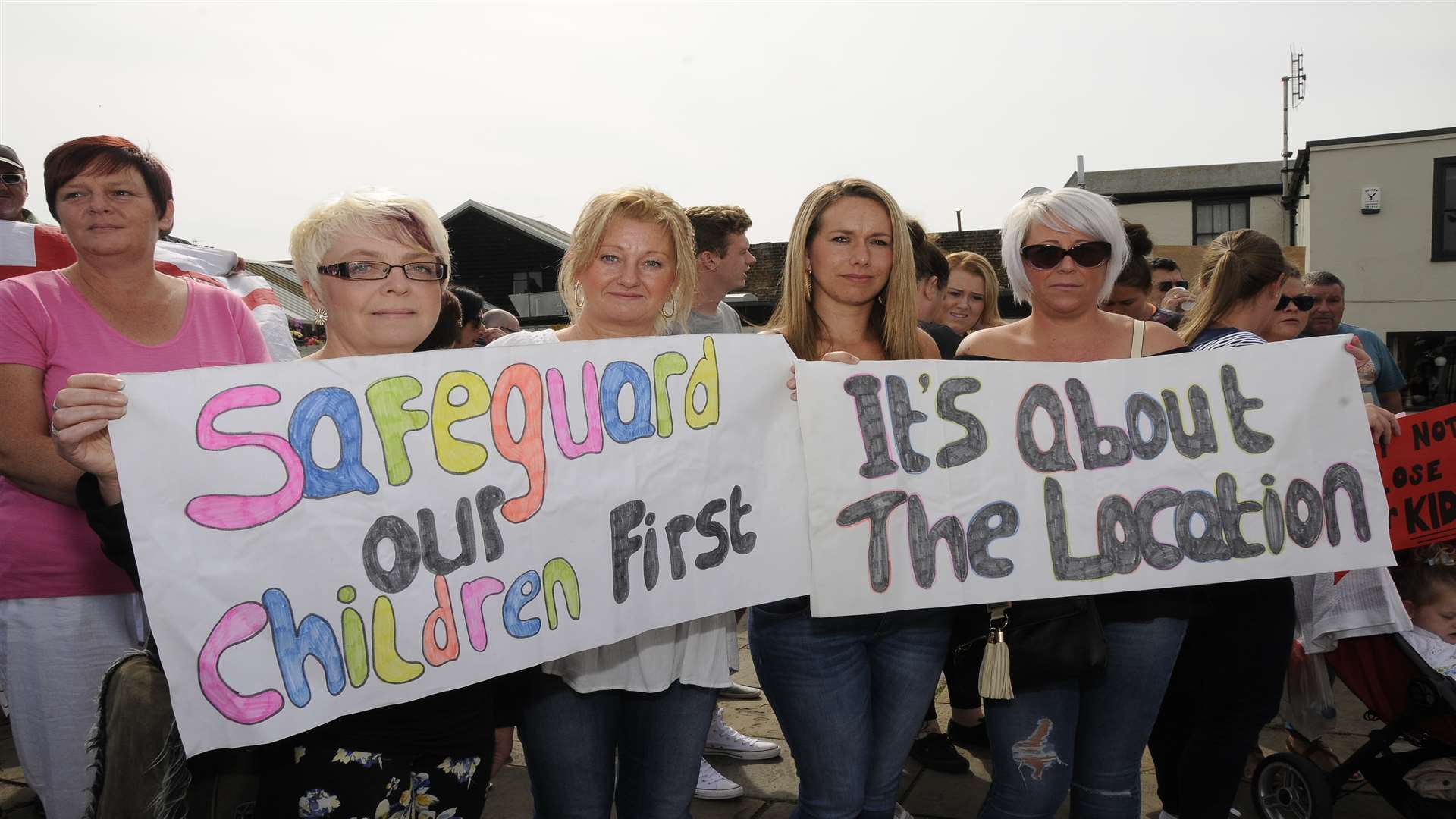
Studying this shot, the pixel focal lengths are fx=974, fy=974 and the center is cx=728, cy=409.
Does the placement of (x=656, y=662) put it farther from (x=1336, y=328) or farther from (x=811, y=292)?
(x=1336, y=328)

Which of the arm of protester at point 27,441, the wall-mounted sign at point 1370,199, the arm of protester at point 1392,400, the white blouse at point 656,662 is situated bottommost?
the white blouse at point 656,662

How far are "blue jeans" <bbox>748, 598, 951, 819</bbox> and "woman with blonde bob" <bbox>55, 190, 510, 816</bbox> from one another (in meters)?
0.70

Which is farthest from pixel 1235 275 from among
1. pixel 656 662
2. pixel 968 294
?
pixel 968 294

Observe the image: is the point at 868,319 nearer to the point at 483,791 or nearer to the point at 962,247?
the point at 483,791

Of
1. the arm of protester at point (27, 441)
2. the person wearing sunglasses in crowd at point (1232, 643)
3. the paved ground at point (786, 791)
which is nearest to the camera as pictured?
the arm of protester at point (27, 441)

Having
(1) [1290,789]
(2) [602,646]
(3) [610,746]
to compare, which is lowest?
(1) [1290,789]

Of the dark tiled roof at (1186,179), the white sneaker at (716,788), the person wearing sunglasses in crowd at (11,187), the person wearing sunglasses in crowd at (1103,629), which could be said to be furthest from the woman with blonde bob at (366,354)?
the dark tiled roof at (1186,179)

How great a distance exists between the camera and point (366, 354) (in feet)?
6.67

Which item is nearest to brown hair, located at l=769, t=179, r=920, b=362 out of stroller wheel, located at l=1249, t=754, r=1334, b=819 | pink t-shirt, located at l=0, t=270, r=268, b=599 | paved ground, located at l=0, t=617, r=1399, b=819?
pink t-shirt, located at l=0, t=270, r=268, b=599

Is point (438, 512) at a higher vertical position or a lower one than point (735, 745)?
higher

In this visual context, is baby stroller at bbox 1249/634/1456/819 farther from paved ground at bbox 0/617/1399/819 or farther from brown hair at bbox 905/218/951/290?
brown hair at bbox 905/218/951/290

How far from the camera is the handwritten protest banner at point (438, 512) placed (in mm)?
1710

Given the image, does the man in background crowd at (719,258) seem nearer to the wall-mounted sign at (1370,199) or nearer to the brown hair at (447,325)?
the brown hair at (447,325)

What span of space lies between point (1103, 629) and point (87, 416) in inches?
86.8
